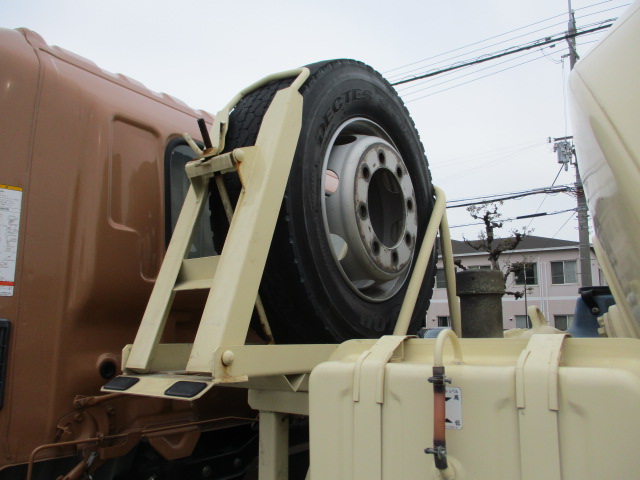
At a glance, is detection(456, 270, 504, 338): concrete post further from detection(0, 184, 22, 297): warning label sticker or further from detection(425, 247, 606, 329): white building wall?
detection(425, 247, 606, 329): white building wall

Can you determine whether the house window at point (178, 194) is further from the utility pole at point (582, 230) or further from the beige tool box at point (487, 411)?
the utility pole at point (582, 230)

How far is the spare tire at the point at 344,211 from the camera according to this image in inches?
83.3

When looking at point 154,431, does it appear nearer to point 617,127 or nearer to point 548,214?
point 617,127

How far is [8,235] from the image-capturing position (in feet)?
6.74

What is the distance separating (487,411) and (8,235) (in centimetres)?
175

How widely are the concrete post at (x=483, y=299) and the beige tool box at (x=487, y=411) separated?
1.42 m

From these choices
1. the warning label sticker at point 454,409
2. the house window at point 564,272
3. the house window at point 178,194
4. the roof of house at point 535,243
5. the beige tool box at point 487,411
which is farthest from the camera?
the roof of house at point 535,243

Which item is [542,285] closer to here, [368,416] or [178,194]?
[178,194]

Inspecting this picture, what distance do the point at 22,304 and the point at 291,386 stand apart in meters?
1.04

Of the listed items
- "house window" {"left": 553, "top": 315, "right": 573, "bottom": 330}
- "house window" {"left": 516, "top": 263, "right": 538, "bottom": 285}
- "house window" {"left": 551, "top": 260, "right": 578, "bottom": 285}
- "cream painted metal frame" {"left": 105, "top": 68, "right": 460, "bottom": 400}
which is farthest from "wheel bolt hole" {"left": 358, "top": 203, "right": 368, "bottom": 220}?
"house window" {"left": 551, "top": 260, "right": 578, "bottom": 285}

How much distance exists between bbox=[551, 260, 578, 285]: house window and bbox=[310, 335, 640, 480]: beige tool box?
34.5 metres

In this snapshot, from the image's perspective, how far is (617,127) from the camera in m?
1.53

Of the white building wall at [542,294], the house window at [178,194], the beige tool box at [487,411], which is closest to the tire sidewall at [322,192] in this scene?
the beige tool box at [487,411]

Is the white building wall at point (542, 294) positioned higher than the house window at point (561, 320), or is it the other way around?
the white building wall at point (542, 294)
